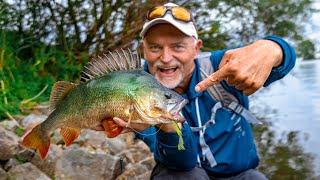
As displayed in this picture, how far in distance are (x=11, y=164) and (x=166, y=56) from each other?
2.13 meters

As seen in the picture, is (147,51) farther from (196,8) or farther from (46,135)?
(196,8)

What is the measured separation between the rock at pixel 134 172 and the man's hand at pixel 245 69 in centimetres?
196

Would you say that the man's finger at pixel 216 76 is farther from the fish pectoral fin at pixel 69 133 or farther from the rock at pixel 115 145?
the rock at pixel 115 145

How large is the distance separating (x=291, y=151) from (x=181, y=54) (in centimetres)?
376

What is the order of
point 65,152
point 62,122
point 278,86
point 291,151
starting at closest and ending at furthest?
1. point 62,122
2. point 65,152
3. point 291,151
4. point 278,86

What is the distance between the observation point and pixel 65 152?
4852 millimetres

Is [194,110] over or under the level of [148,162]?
over

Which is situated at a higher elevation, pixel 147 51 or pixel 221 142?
pixel 147 51

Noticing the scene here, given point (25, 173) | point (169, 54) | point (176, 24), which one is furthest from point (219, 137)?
point (25, 173)

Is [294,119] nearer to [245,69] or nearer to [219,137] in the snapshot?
[219,137]

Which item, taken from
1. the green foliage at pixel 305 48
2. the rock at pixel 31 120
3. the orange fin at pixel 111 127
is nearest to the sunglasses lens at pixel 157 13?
the orange fin at pixel 111 127

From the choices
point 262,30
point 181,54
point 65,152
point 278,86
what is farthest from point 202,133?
point 278,86

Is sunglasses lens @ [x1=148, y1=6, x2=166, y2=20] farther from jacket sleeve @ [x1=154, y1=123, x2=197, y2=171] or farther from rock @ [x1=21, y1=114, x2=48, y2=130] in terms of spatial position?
rock @ [x1=21, y1=114, x2=48, y2=130]

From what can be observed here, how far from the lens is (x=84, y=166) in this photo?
4766 millimetres
